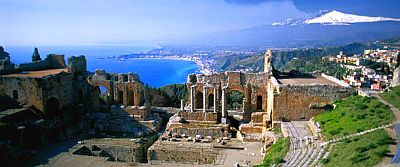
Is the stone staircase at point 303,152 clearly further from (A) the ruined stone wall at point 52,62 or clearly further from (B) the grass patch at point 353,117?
(A) the ruined stone wall at point 52,62

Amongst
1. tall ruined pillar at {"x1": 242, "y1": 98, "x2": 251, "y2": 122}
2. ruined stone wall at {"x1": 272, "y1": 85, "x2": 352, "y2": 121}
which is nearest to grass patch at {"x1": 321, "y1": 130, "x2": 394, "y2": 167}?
ruined stone wall at {"x1": 272, "y1": 85, "x2": 352, "y2": 121}

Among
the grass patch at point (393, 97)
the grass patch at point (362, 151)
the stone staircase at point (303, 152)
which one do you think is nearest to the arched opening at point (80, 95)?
the stone staircase at point (303, 152)

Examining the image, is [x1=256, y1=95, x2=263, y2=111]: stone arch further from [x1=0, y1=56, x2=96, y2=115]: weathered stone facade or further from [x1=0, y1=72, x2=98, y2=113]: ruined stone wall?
[x1=0, y1=72, x2=98, y2=113]: ruined stone wall

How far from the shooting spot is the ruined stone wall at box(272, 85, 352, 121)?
2272 cm

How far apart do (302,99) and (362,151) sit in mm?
10045

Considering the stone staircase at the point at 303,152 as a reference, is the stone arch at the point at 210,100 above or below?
above

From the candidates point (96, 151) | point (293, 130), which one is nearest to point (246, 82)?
point (293, 130)

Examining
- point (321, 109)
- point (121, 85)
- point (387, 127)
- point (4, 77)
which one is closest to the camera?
point (387, 127)

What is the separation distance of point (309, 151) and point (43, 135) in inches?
755

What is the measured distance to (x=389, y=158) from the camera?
12023 millimetres

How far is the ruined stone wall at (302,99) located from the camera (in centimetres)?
2272

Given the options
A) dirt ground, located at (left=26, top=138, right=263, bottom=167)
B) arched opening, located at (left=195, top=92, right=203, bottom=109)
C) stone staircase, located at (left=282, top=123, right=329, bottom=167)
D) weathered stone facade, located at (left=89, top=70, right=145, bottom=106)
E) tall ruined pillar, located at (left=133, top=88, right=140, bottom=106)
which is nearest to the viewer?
stone staircase, located at (left=282, top=123, right=329, bottom=167)

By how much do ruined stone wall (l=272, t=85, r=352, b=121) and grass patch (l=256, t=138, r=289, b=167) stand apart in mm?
3722

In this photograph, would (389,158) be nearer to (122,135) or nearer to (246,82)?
(246,82)
